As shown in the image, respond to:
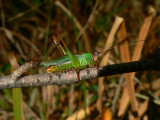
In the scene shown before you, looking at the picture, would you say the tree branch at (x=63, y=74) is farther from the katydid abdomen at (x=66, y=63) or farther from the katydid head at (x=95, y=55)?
the katydid head at (x=95, y=55)

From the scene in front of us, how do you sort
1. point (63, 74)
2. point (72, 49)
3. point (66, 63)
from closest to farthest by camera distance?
point (63, 74) < point (66, 63) < point (72, 49)

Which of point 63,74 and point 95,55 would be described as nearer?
point 63,74

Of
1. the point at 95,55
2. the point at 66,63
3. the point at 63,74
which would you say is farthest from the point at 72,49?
the point at 63,74

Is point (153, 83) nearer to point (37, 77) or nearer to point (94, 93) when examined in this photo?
point (94, 93)

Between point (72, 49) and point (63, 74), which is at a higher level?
point (72, 49)

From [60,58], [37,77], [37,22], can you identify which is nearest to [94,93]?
[60,58]

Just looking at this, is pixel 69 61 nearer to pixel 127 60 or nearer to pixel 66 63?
pixel 66 63

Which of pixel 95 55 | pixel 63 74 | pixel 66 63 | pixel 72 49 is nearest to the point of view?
pixel 63 74
